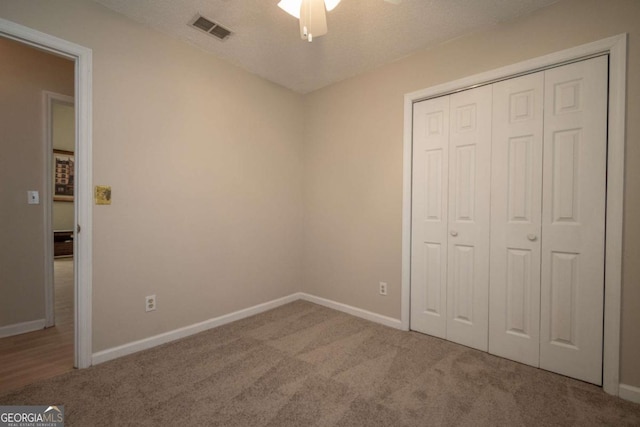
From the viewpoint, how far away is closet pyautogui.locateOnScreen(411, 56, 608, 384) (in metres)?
1.88

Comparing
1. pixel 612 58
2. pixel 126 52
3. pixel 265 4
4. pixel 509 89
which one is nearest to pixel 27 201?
pixel 126 52

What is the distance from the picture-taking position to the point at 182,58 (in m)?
2.49

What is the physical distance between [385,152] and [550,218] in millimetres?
1441

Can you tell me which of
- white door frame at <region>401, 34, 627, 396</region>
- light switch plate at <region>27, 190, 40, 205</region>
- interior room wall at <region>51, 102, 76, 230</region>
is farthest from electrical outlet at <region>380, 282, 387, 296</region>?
interior room wall at <region>51, 102, 76, 230</region>

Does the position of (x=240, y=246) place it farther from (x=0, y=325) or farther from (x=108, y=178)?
(x=0, y=325)

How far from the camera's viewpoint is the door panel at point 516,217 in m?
2.07

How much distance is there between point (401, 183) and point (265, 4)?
181cm

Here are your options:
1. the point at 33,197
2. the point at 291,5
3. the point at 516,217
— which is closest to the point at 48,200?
the point at 33,197

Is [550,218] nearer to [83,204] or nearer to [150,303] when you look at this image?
[150,303]

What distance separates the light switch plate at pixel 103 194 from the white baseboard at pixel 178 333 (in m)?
1.08

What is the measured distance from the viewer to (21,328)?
2.61m

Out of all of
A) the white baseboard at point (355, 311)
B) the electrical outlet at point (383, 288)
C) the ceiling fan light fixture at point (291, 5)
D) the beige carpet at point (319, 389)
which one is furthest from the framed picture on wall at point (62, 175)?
the electrical outlet at point (383, 288)

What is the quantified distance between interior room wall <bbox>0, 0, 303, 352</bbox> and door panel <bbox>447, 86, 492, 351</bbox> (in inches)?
73.0

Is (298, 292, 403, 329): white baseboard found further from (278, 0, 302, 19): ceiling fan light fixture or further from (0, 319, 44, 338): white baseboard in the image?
(278, 0, 302, 19): ceiling fan light fixture
